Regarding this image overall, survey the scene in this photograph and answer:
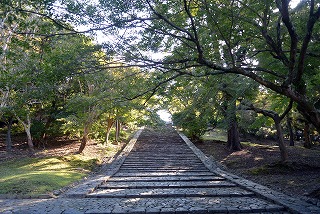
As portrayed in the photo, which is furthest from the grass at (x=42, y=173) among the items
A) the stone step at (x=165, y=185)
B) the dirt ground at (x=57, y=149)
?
the stone step at (x=165, y=185)

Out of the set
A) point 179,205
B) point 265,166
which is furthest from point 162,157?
point 179,205

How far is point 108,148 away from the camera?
18969mm

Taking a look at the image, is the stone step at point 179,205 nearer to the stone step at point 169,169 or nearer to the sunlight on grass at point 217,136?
the stone step at point 169,169

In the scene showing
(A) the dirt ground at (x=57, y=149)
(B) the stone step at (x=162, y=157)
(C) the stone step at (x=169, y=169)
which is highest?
(A) the dirt ground at (x=57, y=149)

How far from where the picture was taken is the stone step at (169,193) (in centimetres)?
729

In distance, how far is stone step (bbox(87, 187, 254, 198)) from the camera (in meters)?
7.29

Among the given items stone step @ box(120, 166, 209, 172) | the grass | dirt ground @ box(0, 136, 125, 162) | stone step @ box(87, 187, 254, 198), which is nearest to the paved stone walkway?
stone step @ box(87, 187, 254, 198)

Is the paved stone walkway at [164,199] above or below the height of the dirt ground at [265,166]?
below

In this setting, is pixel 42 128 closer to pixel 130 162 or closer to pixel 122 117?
pixel 122 117

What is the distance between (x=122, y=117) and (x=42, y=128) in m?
6.07

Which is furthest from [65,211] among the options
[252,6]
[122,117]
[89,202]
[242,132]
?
[242,132]

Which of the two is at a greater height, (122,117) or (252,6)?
(252,6)

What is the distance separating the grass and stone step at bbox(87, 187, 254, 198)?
1915mm

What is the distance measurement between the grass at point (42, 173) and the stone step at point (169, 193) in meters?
1.91
